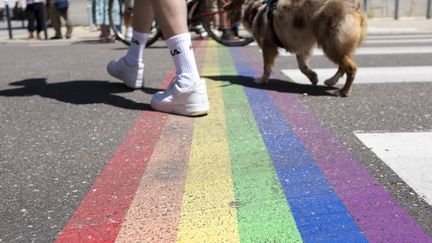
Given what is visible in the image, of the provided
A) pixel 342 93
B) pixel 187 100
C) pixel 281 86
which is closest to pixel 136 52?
pixel 187 100

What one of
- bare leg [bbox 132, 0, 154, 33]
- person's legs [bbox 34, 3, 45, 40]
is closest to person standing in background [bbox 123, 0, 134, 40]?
person's legs [bbox 34, 3, 45, 40]

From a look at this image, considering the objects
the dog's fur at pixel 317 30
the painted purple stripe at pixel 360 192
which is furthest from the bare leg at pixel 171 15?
the dog's fur at pixel 317 30

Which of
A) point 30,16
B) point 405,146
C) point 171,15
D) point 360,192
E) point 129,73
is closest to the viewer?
point 360,192

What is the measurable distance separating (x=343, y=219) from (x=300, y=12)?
8.70 feet

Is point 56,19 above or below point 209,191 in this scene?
above

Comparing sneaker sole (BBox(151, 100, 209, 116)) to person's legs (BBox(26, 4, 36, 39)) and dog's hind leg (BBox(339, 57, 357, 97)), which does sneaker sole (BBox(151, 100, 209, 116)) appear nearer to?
dog's hind leg (BBox(339, 57, 357, 97))

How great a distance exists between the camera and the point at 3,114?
3516 mm

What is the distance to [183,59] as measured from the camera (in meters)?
3.29

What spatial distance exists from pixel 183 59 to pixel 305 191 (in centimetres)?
159

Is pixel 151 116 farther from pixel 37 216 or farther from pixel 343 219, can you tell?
pixel 343 219

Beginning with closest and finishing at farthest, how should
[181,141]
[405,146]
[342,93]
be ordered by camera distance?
[405,146] → [181,141] → [342,93]

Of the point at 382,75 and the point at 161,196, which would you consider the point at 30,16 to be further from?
the point at 161,196

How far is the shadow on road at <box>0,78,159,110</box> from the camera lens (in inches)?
149

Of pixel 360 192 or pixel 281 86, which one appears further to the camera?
pixel 281 86
